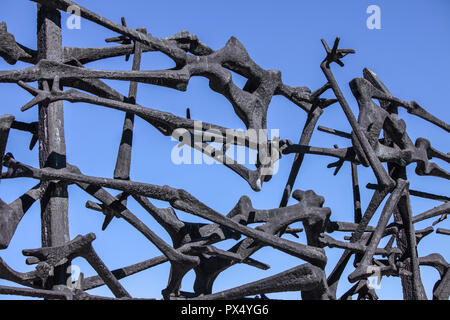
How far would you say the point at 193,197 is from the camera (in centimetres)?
788

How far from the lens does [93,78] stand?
25.7 ft

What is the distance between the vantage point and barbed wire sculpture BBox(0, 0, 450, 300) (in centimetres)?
743

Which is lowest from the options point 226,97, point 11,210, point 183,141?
point 11,210

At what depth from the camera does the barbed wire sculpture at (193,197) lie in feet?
24.4

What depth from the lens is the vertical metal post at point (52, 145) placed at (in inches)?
295

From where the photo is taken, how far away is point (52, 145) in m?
7.67

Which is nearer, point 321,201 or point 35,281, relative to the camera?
point 35,281

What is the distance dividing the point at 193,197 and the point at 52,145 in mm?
1351

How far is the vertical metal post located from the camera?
7488mm

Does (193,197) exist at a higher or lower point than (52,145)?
lower
